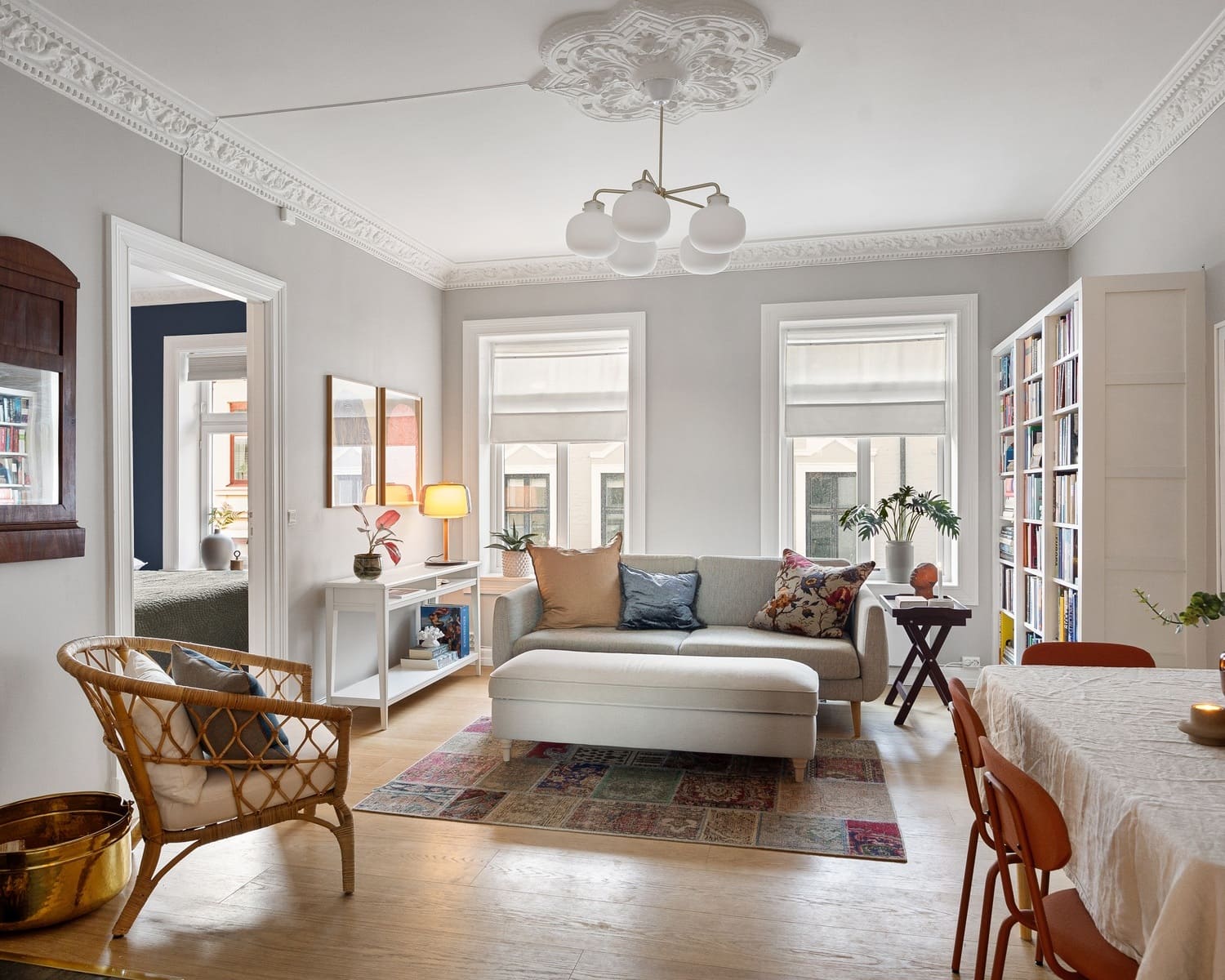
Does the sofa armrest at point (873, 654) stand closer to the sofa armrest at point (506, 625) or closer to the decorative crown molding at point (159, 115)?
the sofa armrest at point (506, 625)

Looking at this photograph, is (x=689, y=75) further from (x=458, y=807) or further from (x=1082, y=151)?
(x=458, y=807)

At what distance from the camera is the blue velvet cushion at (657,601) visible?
4840 millimetres

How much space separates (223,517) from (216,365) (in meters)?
1.12

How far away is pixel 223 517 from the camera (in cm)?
637

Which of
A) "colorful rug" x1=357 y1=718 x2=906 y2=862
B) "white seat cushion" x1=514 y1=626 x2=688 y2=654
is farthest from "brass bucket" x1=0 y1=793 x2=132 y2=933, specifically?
"white seat cushion" x1=514 y1=626 x2=688 y2=654

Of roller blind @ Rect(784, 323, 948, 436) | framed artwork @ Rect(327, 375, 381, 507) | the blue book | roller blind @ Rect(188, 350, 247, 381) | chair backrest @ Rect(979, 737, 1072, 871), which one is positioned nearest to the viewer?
chair backrest @ Rect(979, 737, 1072, 871)

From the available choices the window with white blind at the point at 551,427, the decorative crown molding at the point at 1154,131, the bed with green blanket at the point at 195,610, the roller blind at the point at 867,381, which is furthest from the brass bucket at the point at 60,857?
the decorative crown molding at the point at 1154,131

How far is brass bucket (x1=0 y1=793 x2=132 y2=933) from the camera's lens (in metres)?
2.40

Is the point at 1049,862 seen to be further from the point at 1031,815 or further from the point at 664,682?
the point at 664,682

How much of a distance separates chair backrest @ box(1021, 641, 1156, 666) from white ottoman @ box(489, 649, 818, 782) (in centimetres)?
112

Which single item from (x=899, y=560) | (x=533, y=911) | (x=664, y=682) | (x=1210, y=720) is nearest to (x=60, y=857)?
(x=533, y=911)

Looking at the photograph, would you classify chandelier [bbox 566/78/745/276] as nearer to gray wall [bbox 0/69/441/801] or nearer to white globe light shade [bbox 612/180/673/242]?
white globe light shade [bbox 612/180/673/242]

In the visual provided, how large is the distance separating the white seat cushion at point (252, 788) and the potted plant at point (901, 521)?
3.54 metres

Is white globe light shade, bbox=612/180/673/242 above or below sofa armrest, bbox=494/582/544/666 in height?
above
